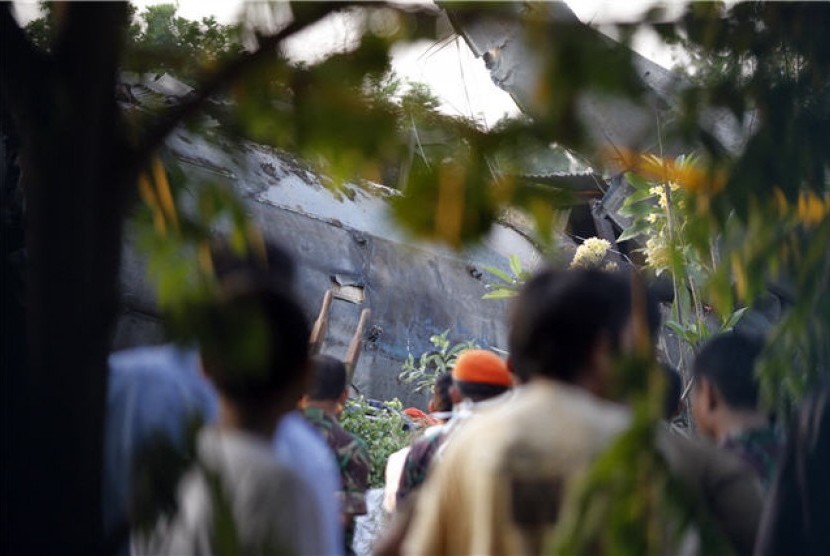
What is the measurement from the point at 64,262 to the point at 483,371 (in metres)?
2.85

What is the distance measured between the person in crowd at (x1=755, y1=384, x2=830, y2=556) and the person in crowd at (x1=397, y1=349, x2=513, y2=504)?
5.67 feet

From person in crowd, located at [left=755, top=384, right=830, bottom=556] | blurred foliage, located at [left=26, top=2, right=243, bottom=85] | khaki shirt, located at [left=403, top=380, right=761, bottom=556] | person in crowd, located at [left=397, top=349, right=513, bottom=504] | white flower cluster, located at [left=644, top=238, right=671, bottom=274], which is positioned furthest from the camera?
white flower cluster, located at [left=644, top=238, right=671, bottom=274]

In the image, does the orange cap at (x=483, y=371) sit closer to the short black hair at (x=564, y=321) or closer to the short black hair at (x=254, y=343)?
the short black hair at (x=564, y=321)

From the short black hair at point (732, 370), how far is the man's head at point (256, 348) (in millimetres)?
1450

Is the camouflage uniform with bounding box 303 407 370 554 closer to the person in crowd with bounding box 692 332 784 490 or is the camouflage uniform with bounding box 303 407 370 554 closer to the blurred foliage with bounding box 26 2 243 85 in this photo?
the person in crowd with bounding box 692 332 784 490

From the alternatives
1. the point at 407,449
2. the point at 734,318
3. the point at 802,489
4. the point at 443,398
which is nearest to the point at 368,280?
the point at 734,318

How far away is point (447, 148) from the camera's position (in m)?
1.77

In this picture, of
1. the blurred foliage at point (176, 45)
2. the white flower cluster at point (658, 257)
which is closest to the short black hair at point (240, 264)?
the blurred foliage at point (176, 45)

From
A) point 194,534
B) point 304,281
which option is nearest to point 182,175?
point 194,534

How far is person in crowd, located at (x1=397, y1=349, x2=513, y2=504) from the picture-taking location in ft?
14.1

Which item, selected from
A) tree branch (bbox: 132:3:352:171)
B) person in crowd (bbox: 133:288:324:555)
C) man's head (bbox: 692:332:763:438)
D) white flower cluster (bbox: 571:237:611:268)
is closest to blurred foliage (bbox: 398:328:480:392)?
white flower cluster (bbox: 571:237:611:268)

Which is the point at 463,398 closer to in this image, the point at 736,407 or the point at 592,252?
the point at 736,407

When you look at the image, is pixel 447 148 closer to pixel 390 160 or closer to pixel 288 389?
pixel 390 160

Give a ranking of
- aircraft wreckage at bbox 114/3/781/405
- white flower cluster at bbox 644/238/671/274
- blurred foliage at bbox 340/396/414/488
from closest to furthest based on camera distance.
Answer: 1. white flower cluster at bbox 644/238/671/274
2. blurred foliage at bbox 340/396/414/488
3. aircraft wreckage at bbox 114/3/781/405
